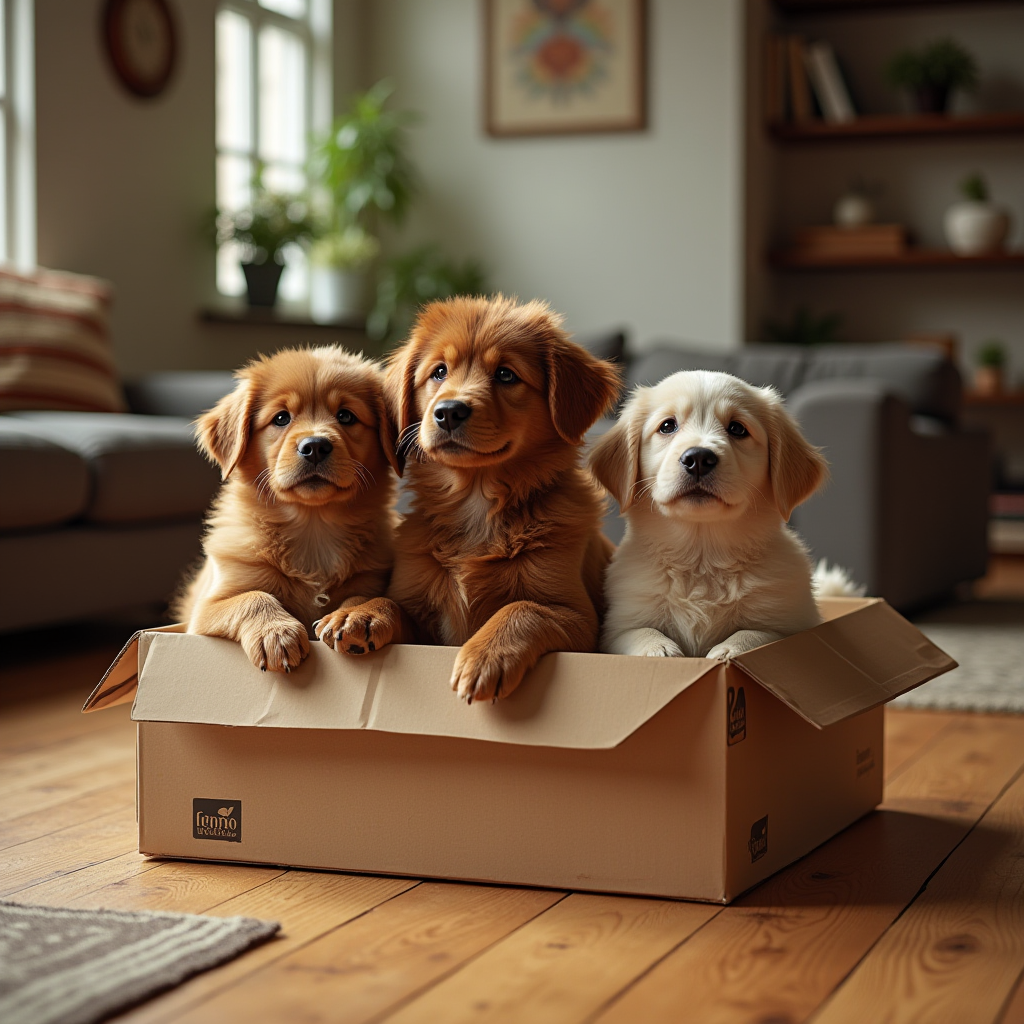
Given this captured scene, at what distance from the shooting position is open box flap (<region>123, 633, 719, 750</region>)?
1.61 meters

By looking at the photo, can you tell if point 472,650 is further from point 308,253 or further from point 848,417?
point 308,253

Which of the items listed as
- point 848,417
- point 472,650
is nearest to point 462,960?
point 472,650

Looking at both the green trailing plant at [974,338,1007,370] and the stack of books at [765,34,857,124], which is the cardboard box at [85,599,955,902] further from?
the stack of books at [765,34,857,124]

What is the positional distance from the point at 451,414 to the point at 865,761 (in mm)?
903

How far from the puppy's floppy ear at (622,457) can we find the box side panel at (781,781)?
0.35 meters

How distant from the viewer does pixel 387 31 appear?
706 cm

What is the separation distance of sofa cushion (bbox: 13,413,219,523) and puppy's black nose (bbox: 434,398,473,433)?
1.89m

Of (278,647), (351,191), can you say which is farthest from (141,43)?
(278,647)

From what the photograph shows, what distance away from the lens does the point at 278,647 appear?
1.70 m

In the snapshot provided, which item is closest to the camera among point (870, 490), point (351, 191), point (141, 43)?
point (870, 490)

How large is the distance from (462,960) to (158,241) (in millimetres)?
4612

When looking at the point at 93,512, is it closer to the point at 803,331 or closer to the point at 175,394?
the point at 175,394

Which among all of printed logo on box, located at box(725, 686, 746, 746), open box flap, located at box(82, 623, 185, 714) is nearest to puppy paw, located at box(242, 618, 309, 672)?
open box flap, located at box(82, 623, 185, 714)

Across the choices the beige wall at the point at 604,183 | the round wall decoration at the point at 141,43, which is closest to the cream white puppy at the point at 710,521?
the round wall decoration at the point at 141,43
